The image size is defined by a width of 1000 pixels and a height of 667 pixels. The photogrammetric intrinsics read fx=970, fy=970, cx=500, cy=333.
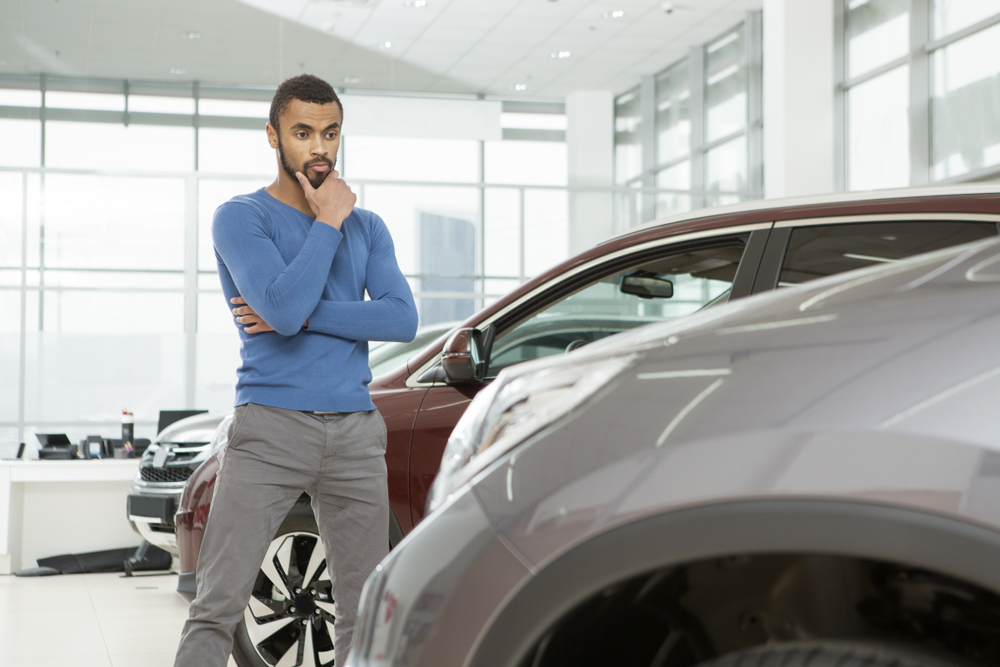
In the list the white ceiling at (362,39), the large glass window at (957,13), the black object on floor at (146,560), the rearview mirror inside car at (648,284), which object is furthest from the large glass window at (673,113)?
the rearview mirror inside car at (648,284)

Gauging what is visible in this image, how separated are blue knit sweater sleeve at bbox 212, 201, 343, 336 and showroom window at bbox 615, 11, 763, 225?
10750 mm

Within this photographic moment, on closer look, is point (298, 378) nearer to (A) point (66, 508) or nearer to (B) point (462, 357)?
(B) point (462, 357)

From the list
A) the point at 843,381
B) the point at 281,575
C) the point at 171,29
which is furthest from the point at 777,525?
the point at 171,29

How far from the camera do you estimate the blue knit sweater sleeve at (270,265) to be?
204 centimetres

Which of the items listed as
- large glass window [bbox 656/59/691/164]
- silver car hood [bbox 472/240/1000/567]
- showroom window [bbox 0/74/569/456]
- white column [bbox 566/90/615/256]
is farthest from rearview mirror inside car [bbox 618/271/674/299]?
large glass window [bbox 656/59/691/164]

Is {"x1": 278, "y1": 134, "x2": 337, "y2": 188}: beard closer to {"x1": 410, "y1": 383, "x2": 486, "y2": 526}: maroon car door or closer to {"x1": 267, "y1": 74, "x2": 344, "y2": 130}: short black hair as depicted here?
{"x1": 267, "y1": 74, "x2": 344, "y2": 130}: short black hair

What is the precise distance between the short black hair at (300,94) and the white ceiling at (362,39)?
10.4 m

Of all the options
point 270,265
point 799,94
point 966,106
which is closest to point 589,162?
point 799,94

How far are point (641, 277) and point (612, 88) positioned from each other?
12502mm

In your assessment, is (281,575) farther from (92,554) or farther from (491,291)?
(491,291)

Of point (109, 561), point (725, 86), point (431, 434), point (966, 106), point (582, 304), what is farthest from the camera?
point (725, 86)

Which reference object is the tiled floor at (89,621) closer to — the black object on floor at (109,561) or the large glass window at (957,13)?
the black object on floor at (109,561)

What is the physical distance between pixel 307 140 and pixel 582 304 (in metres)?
1.22

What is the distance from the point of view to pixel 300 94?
2.21 m
